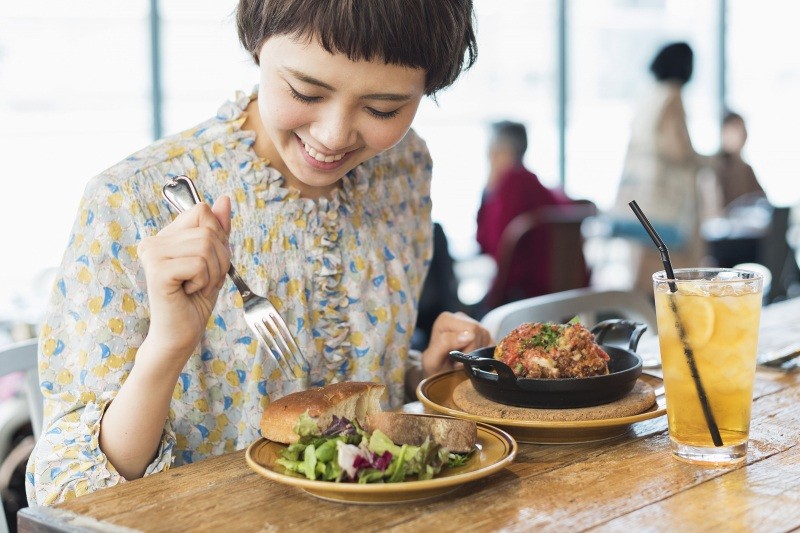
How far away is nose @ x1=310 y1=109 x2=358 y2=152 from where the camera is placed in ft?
4.42

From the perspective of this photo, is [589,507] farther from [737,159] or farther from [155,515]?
[737,159]

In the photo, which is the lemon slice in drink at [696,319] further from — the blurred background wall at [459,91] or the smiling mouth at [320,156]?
the blurred background wall at [459,91]

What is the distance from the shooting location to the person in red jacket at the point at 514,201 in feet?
14.7

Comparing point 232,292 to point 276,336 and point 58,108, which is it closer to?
point 276,336

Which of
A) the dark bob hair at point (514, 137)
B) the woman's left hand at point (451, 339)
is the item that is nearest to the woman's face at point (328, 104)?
the woman's left hand at point (451, 339)

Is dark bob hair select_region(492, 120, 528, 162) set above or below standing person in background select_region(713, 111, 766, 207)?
above

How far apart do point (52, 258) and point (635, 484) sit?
4.53m

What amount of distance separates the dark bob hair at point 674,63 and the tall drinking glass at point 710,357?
417 cm

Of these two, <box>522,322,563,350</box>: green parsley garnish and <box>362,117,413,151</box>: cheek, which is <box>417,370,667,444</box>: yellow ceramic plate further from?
<box>362,117,413,151</box>: cheek

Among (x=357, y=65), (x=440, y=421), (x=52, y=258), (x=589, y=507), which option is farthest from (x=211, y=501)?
(x=52, y=258)

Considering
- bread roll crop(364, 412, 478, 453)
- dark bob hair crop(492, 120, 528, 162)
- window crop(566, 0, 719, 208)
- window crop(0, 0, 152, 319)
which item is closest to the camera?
bread roll crop(364, 412, 478, 453)

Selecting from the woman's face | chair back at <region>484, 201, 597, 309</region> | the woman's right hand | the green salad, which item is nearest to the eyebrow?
the woman's face

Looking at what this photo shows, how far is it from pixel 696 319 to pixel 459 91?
5.81m

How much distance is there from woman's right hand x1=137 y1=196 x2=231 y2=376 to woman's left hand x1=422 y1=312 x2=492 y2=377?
20.2 inches
